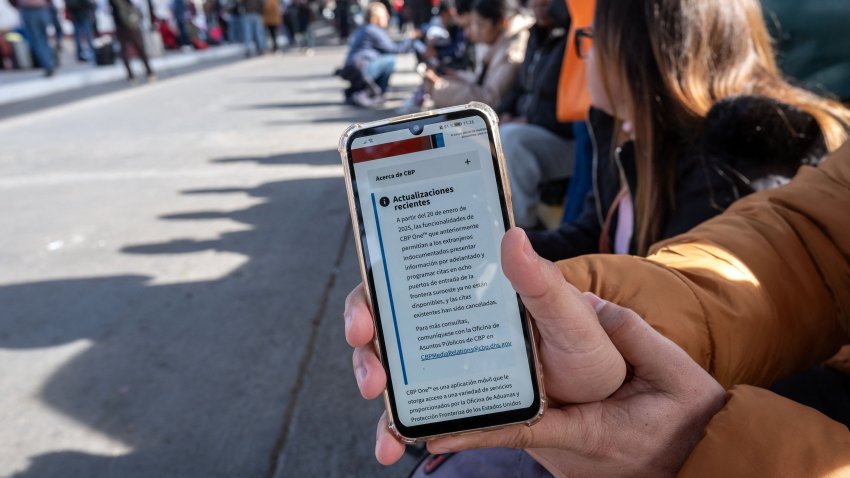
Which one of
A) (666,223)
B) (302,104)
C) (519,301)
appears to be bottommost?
(302,104)

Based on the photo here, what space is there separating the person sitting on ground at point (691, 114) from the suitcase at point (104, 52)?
1578 cm

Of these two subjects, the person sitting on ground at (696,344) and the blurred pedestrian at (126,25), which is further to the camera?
the blurred pedestrian at (126,25)

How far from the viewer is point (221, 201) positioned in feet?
15.6

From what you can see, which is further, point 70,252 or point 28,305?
point 70,252

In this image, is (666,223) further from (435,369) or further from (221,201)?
→ (221,201)

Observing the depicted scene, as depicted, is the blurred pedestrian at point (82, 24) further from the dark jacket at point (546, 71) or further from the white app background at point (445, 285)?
the white app background at point (445, 285)

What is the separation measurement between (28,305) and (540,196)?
8.35 ft

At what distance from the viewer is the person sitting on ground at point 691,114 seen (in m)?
1.59

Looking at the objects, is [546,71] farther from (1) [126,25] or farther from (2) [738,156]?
(1) [126,25]

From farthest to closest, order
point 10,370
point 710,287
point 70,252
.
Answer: point 70,252
point 10,370
point 710,287

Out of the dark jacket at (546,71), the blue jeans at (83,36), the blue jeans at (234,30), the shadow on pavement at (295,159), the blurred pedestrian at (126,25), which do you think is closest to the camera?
the dark jacket at (546,71)

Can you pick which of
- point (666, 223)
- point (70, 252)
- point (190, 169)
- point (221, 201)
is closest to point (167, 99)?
point (190, 169)

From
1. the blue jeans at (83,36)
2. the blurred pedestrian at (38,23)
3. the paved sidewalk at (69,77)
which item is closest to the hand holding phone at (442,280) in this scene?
the paved sidewalk at (69,77)

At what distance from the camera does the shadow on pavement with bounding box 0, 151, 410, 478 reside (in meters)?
2.05
